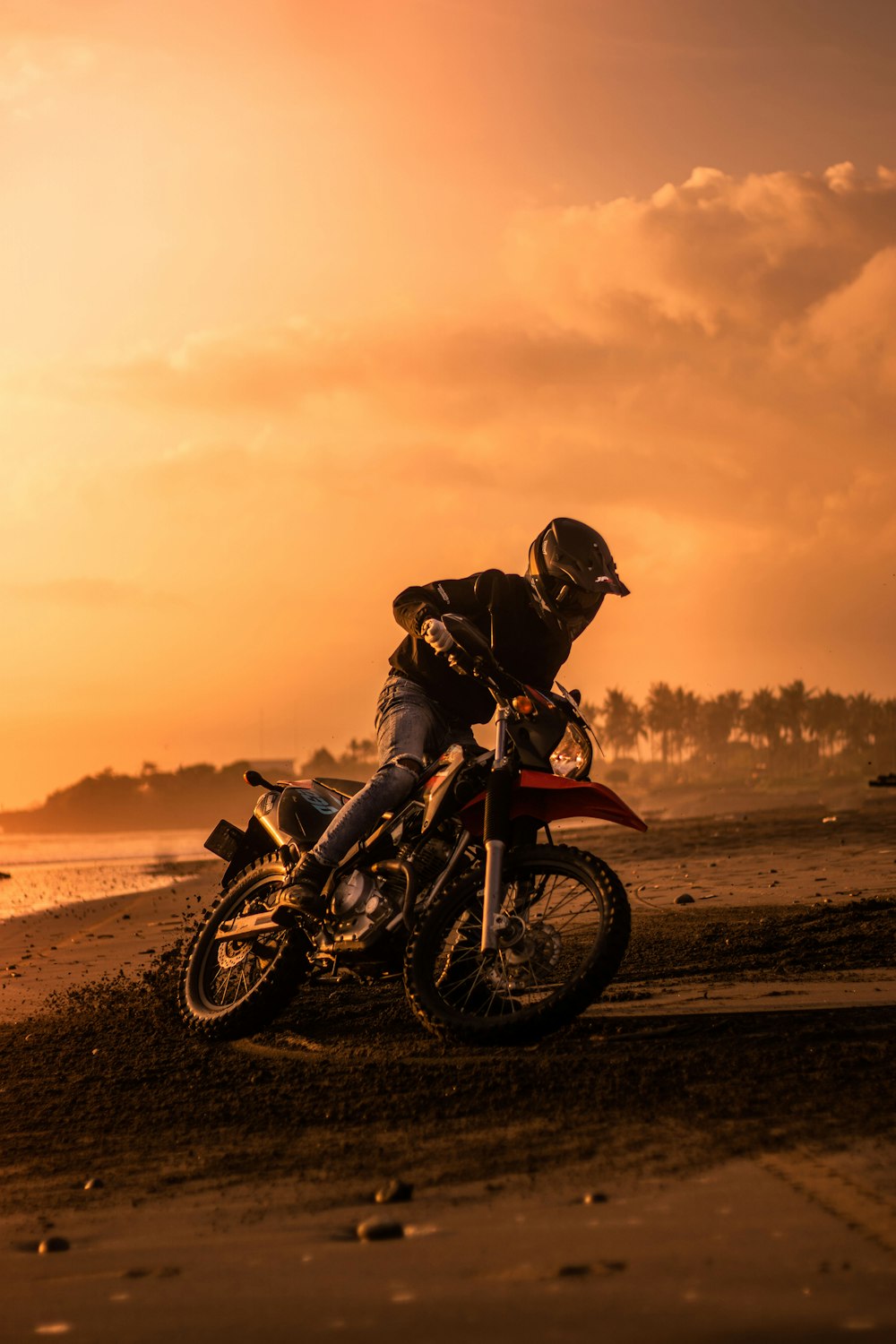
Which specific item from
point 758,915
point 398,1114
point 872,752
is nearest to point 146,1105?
point 398,1114

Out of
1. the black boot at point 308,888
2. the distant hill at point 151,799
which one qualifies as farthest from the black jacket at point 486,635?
the distant hill at point 151,799

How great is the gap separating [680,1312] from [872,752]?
188 m

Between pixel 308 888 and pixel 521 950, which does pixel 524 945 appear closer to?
pixel 521 950

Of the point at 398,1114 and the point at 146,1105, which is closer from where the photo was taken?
the point at 398,1114

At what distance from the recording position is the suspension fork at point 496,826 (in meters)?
5.52

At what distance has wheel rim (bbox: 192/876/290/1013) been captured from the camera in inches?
274

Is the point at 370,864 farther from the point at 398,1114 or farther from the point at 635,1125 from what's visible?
the point at 635,1125

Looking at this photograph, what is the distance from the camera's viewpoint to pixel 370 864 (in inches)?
250

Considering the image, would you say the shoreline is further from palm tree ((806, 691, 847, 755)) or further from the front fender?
palm tree ((806, 691, 847, 755))

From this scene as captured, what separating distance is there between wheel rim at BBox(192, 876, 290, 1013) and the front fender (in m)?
1.53

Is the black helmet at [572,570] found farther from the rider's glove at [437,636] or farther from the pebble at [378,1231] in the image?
the pebble at [378,1231]

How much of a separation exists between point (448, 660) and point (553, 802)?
849 mm

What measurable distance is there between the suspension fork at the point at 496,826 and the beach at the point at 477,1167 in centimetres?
54

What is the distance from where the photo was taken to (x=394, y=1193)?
12.2ft
